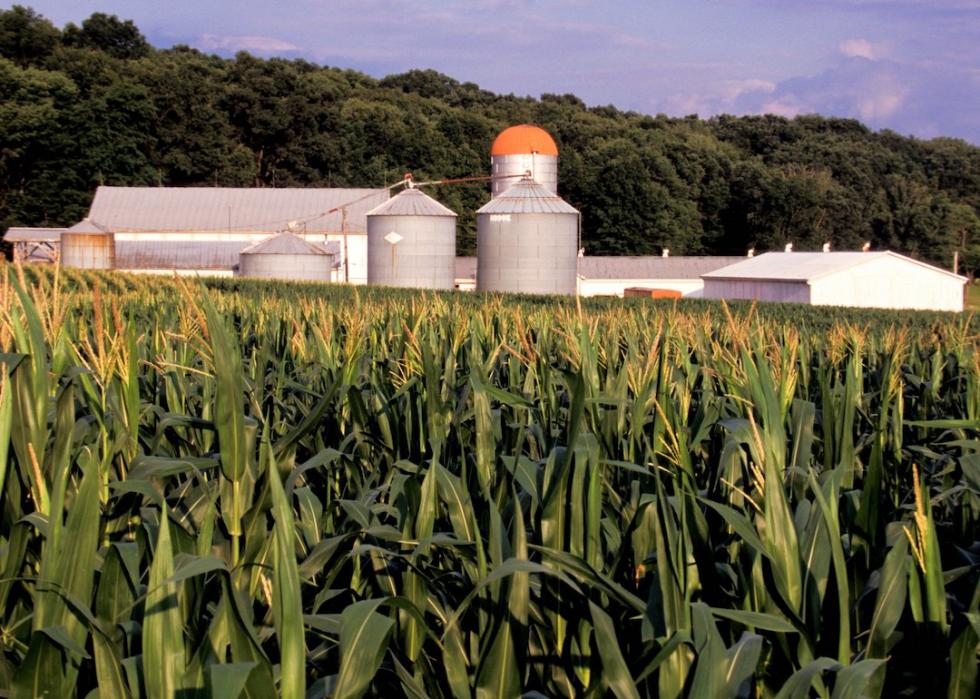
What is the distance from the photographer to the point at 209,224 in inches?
2621

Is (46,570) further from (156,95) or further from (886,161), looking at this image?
(886,161)

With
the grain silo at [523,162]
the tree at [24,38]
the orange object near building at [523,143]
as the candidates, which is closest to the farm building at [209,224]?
the orange object near building at [523,143]

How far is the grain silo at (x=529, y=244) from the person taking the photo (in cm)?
3578

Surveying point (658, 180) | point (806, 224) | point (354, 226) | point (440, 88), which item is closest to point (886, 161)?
point (806, 224)

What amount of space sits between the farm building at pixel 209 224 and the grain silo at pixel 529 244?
2407cm

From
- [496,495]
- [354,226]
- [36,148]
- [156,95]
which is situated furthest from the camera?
[156,95]

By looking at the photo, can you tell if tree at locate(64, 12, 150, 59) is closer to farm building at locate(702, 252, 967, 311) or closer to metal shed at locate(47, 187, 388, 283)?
metal shed at locate(47, 187, 388, 283)

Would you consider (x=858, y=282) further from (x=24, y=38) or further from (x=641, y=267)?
(x=24, y=38)

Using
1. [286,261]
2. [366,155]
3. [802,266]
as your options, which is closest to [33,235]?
[286,261]

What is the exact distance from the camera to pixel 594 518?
8.88ft

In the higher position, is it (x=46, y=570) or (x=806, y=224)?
(x=806, y=224)

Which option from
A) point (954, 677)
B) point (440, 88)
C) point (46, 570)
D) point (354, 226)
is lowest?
point (954, 677)

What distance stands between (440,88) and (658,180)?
41304mm

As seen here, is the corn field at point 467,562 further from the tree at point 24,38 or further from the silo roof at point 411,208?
the tree at point 24,38
